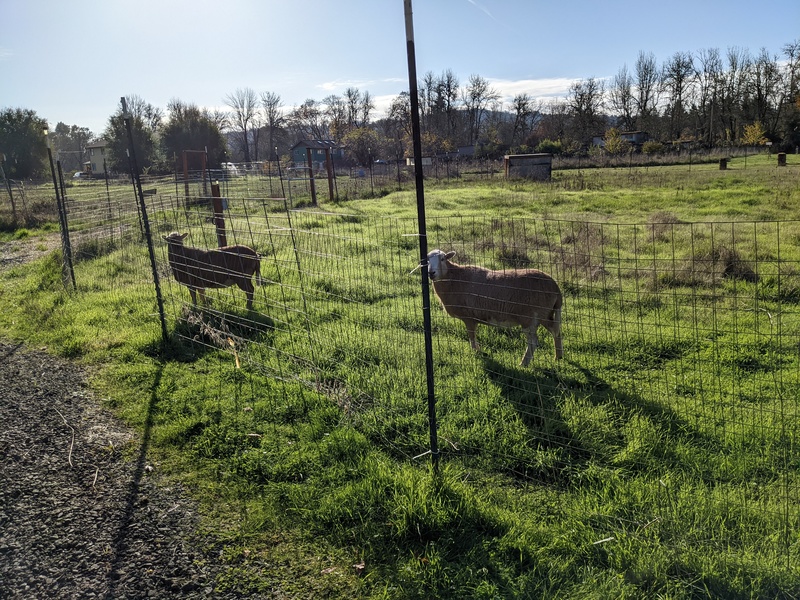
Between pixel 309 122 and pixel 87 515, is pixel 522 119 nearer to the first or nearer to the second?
pixel 309 122

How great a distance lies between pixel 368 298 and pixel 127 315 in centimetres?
392

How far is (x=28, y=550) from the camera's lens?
12.0 feet

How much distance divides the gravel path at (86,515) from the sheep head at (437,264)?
3.73 m

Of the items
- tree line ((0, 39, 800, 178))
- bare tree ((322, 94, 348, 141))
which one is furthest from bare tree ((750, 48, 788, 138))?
bare tree ((322, 94, 348, 141))

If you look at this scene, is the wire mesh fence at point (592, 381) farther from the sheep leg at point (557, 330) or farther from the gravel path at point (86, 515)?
the gravel path at point (86, 515)

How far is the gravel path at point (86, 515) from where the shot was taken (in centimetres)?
337

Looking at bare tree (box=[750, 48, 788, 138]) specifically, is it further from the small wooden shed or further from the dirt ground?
the dirt ground

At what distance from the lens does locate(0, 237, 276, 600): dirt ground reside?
3369mm

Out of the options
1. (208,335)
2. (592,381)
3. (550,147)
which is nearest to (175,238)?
(208,335)

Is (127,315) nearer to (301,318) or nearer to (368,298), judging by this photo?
(301,318)

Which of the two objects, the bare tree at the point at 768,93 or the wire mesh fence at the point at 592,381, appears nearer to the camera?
the wire mesh fence at the point at 592,381

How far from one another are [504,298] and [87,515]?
15.8 feet

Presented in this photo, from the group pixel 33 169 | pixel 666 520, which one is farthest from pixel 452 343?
pixel 33 169

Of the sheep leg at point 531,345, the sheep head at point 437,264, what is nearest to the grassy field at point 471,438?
the sheep leg at point 531,345
